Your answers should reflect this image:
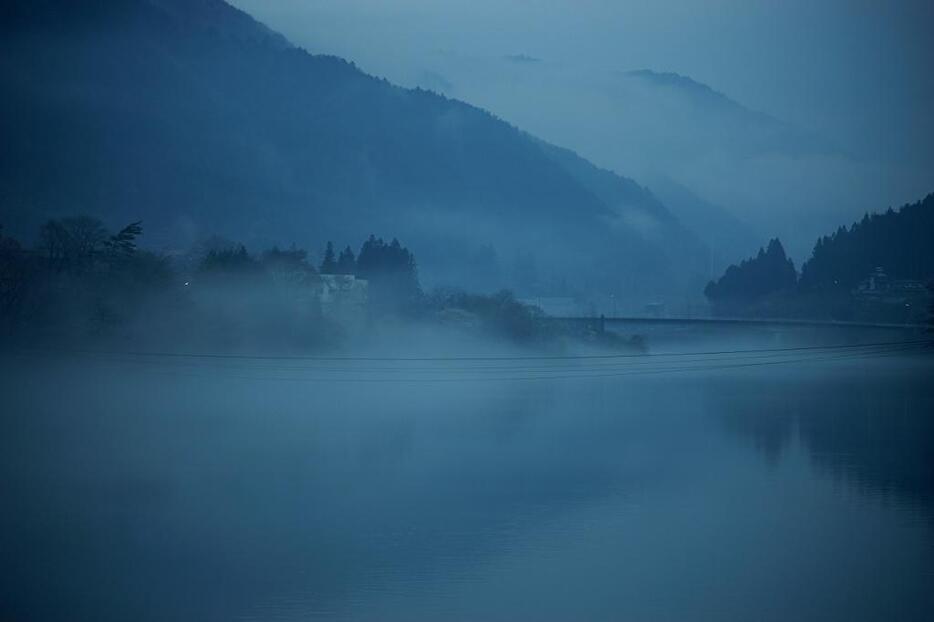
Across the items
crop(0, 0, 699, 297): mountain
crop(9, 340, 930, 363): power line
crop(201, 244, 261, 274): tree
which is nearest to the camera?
crop(9, 340, 930, 363): power line

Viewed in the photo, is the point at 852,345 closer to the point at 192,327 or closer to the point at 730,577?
the point at 192,327

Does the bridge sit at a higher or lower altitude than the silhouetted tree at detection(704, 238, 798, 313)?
lower

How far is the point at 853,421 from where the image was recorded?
46.1 feet

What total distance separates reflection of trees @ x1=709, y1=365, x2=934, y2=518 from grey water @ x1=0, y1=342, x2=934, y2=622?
78 millimetres

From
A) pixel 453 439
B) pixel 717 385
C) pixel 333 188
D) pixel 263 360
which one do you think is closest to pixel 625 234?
pixel 333 188

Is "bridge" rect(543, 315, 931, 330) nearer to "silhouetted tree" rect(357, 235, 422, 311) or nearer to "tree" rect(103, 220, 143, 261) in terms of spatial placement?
"silhouetted tree" rect(357, 235, 422, 311)

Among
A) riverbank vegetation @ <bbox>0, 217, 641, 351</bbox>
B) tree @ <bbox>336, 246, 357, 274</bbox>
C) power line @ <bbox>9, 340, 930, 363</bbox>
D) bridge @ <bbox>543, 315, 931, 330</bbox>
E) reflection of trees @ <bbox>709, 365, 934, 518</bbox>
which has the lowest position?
reflection of trees @ <bbox>709, 365, 934, 518</bbox>

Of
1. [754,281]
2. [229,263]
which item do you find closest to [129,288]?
[229,263]

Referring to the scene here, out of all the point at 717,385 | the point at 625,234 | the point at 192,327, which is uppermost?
the point at 625,234

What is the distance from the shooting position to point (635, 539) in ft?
23.1

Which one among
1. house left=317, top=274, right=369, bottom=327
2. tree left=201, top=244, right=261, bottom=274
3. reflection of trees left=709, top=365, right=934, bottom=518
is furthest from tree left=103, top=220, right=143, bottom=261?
reflection of trees left=709, top=365, right=934, bottom=518

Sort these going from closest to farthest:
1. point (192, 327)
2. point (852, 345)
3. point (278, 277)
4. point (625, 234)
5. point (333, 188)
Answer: point (192, 327), point (278, 277), point (852, 345), point (333, 188), point (625, 234)

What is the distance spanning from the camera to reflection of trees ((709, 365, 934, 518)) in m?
10.0

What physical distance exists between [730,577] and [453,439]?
6102 mm
